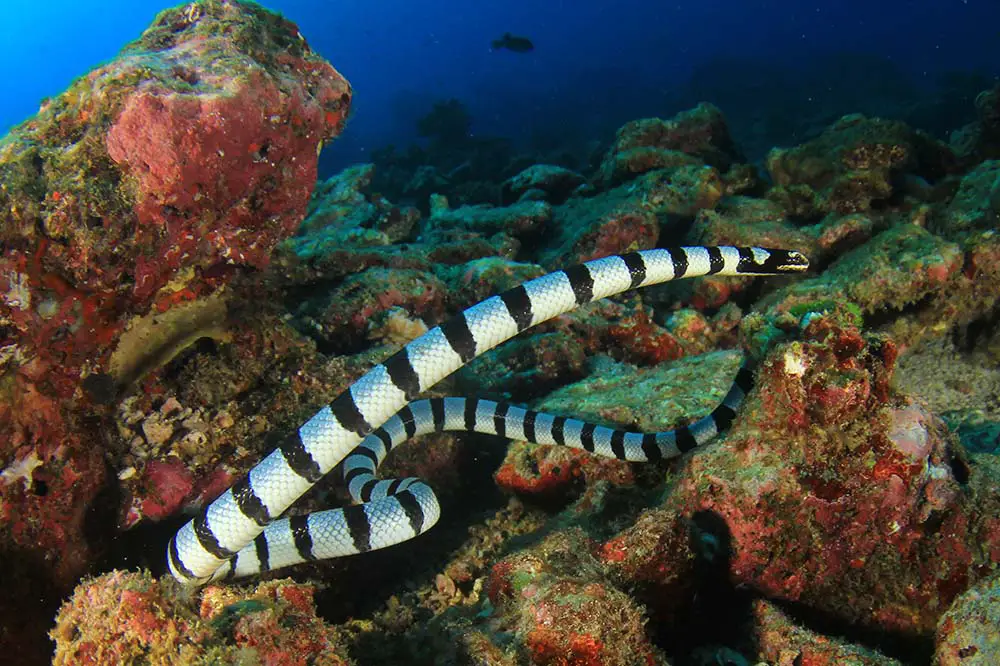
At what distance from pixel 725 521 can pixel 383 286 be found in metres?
3.61

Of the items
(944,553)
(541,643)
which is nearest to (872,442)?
(944,553)

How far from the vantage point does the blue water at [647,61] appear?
27.6m

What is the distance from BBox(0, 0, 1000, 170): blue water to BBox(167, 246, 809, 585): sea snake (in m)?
11.4

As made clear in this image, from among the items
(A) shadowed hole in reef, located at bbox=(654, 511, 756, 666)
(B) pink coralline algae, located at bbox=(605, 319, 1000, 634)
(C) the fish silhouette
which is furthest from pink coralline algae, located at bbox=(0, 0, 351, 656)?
(C) the fish silhouette

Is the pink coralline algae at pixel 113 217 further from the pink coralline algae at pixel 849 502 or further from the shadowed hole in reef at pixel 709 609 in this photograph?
the shadowed hole in reef at pixel 709 609

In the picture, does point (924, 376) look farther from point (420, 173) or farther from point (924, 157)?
point (420, 173)

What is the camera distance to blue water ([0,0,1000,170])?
27.6 metres

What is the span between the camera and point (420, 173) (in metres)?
15.3

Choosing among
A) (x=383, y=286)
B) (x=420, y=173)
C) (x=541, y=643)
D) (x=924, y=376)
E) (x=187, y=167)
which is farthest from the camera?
(x=420, y=173)

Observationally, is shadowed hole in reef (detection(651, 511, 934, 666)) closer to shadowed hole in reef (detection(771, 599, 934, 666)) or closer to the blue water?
shadowed hole in reef (detection(771, 599, 934, 666))

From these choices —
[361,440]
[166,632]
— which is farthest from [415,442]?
[166,632]

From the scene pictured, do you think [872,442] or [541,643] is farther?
[872,442]

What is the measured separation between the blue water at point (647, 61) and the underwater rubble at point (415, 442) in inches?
412

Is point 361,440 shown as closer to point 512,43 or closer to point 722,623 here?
point 722,623
